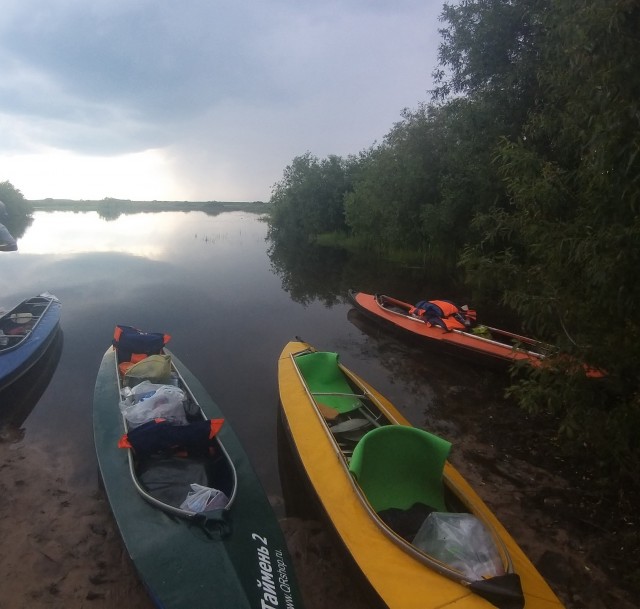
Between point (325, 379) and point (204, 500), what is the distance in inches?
130

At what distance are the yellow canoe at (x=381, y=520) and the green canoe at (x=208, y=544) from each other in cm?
63

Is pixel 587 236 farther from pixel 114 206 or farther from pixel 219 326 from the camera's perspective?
pixel 114 206

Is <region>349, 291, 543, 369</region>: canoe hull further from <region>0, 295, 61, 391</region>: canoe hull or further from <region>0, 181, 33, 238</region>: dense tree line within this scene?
<region>0, 181, 33, 238</region>: dense tree line

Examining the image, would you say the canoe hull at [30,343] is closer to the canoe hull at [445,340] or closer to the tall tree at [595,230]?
the canoe hull at [445,340]

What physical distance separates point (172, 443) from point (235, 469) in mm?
768

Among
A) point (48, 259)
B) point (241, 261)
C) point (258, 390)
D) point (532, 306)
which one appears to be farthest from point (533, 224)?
point (48, 259)

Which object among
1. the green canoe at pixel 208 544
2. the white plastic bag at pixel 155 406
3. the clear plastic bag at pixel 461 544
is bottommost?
the green canoe at pixel 208 544

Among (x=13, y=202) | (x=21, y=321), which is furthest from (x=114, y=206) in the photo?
(x=21, y=321)

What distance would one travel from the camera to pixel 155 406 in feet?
18.1

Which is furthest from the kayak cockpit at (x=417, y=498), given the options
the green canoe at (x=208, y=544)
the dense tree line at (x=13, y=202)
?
the dense tree line at (x=13, y=202)

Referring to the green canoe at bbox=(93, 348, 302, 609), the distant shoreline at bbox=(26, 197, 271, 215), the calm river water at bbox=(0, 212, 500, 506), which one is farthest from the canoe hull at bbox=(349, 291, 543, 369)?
the distant shoreline at bbox=(26, 197, 271, 215)

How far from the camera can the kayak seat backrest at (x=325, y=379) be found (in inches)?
254

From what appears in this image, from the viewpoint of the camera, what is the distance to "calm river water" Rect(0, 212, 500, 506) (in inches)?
283

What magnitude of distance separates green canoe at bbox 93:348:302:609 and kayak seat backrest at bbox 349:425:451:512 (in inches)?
39.6
